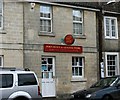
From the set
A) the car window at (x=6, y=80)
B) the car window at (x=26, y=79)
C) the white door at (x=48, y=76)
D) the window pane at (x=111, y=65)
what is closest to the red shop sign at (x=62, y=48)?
the white door at (x=48, y=76)

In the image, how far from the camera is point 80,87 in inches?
961

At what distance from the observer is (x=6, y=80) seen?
14516 millimetres

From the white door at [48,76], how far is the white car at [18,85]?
7.55m

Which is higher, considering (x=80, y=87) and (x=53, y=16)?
(x=53, y=16)

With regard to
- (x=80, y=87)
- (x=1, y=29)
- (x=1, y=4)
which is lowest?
(x=80, y=87)

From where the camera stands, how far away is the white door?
22688mm

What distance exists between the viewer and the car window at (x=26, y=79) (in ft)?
48.6

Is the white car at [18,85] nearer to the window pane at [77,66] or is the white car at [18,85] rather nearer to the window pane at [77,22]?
the window pane at [77,66]

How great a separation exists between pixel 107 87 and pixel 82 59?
8290mm

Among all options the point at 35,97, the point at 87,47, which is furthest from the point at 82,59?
the point at 35,97

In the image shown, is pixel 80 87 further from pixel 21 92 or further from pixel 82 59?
pixel 21 92

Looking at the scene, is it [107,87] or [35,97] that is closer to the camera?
[35,97]

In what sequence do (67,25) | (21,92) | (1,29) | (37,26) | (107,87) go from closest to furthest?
1. (21,92)
2. (107,87)
3. (1,29)
4. (37,26)
5. (67,25)

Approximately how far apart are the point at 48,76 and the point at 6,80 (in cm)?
874
